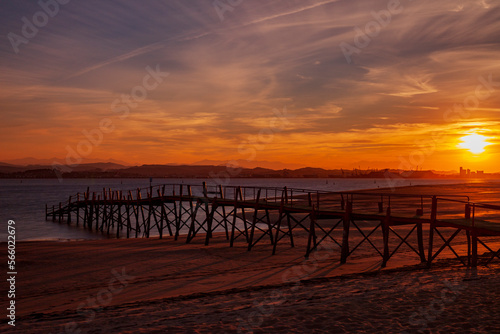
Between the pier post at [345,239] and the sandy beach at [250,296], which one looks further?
the pier post at [345,239]

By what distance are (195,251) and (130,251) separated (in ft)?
11.8

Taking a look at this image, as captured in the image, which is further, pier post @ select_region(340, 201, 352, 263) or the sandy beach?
pier post @ select_region(340, 201, 352, 263)

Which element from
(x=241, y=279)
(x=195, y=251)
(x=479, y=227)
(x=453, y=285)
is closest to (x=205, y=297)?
(x=241, y=279)

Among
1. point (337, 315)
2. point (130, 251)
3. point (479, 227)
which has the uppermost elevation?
point (479, 227)

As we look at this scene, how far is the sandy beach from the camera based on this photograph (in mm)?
8023

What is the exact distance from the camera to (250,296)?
10750mm

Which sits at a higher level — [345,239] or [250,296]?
[345,239]

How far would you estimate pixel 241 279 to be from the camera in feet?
47.4

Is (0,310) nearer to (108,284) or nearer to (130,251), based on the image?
(108,284)

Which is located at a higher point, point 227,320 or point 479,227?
point 479,227

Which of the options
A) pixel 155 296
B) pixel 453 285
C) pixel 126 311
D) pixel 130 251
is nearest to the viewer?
pixel 126 311

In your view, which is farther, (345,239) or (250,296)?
(345,239)

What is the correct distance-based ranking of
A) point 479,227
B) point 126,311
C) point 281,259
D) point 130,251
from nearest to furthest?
point 126,311
point 479,227
point 281,259
point 130,251

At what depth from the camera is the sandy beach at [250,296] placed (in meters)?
8.02
